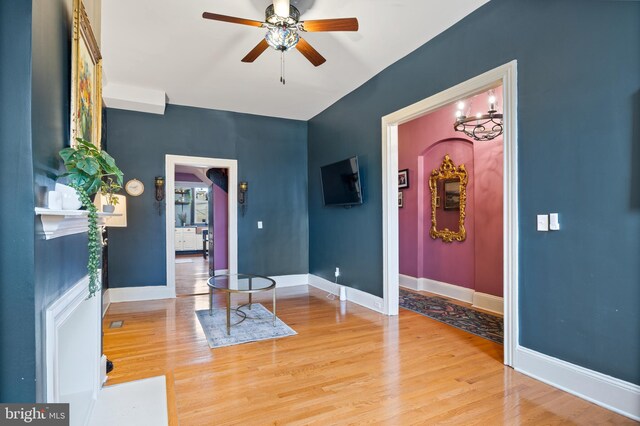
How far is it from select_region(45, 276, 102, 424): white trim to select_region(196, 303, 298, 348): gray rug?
3.84 feet

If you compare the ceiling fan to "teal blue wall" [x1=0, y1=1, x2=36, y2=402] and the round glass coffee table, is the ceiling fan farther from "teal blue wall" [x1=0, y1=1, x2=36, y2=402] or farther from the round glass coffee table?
the round glass coffee table

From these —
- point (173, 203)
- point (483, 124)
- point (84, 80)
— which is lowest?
point (173, 203)

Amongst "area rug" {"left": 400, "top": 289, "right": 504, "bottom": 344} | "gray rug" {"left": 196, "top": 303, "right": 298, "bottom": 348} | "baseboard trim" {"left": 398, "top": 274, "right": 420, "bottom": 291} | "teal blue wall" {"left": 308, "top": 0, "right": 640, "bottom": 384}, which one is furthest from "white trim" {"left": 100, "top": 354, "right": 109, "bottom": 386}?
"baseboard trim" {"left": 398, "top": 274, "right": 420, "bottom": 291}

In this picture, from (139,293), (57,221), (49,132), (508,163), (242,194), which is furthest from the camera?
(242,194)

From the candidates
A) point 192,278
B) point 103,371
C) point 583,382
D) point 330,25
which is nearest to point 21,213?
point 103,371

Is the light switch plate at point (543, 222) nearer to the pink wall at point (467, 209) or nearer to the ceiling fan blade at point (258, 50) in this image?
the pink wall at point (467, 209)

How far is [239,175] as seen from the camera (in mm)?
5812

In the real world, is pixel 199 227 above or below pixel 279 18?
below

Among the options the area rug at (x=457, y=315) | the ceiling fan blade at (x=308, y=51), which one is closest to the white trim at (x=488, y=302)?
the area rug at (x=457, y=315)

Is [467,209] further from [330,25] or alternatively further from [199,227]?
[199,227]

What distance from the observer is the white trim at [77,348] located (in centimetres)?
139

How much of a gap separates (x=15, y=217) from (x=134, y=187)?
4288 millimetres

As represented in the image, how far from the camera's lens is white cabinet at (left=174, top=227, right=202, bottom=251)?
37.4ft

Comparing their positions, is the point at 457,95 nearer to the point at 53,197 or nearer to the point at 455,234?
the point at 455,234
